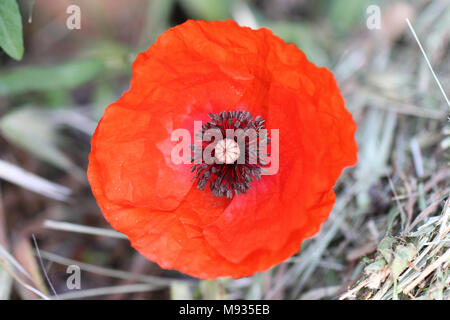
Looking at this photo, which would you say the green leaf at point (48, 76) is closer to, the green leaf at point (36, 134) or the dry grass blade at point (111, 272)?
the green leaf at point (36, 134)

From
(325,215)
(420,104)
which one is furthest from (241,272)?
(420,104)

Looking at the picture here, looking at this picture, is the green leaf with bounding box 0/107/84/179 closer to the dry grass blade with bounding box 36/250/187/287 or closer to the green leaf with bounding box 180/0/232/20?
the dry grass blade with bounding box 36/250/187/287

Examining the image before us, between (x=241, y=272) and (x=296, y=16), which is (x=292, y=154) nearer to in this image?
(x=241, y=272)

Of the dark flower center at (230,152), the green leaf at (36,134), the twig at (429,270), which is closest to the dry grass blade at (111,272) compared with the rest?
the green leaf at (36,134)

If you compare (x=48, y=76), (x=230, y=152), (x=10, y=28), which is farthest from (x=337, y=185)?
(x=10, y=28)

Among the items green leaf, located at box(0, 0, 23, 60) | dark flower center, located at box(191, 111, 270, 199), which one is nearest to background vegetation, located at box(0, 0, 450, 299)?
green leaf, located at box(0, 0, 23, 60)

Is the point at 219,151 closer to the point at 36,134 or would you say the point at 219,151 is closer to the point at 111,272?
the point at 111,272
